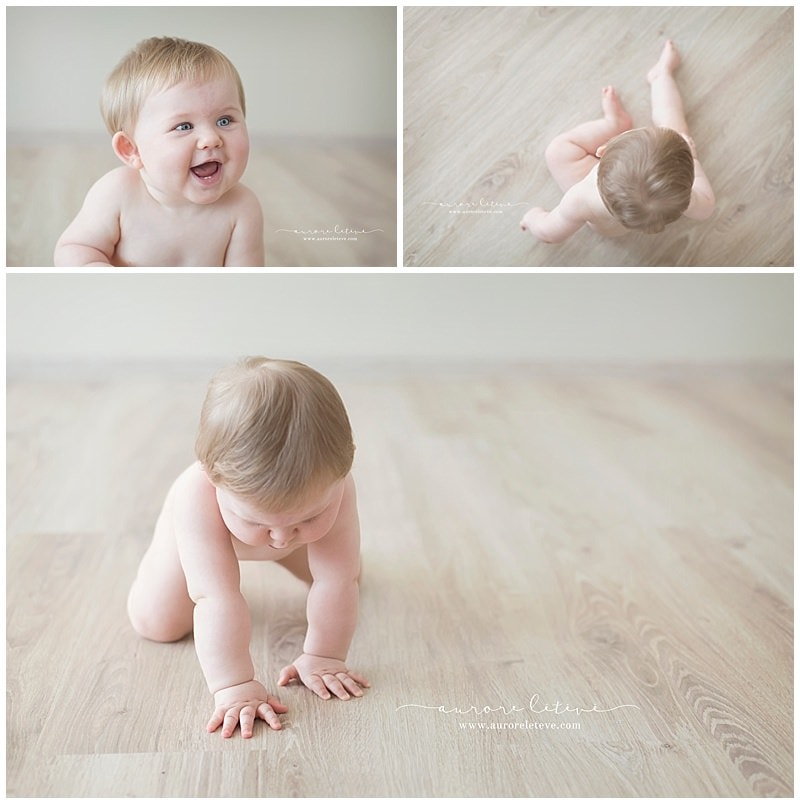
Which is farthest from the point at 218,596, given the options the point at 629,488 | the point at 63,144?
the point at 629,488

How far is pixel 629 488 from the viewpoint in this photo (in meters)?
1.68

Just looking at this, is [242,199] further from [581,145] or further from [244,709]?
[244,709]

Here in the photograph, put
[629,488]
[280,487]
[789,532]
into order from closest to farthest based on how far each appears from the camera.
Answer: [280,487] → [789,532] → [629,488]

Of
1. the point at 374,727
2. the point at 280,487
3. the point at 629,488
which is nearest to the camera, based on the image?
the point at 280,487

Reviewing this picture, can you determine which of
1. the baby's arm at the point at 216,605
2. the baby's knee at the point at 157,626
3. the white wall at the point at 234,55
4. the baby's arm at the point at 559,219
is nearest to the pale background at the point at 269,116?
the white wall at the point at 234,55

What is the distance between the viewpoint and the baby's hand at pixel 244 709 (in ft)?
3.30

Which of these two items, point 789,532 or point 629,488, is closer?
point 789,532

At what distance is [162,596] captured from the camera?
3.74 ft

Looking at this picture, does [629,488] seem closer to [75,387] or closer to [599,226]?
[599,226]

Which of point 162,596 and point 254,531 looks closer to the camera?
point 254,531

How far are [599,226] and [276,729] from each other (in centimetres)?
54

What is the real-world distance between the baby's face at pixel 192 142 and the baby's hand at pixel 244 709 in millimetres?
441

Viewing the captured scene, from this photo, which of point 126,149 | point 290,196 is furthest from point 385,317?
point 126,149

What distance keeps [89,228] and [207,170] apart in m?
0.12
